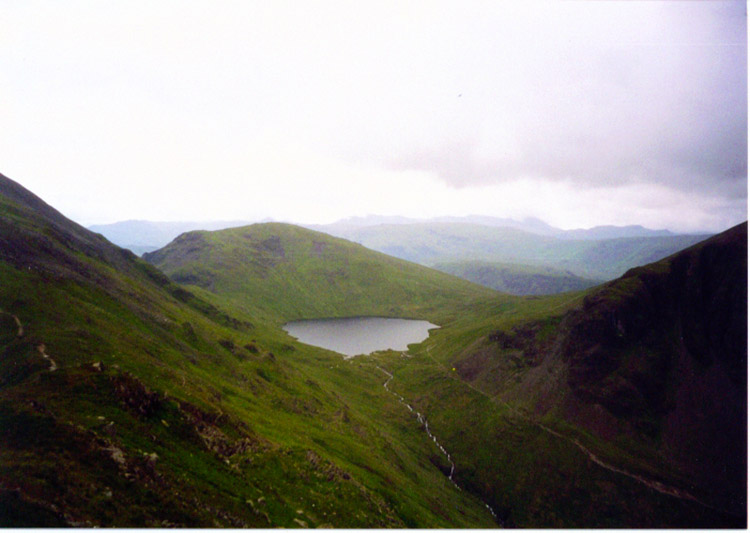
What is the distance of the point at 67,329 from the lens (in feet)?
109

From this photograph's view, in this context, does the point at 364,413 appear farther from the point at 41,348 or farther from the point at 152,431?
the point at 41,348

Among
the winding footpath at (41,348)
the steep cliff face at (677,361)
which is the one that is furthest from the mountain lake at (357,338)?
the winding footpath at (41,348)

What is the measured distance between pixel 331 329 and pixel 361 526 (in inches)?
6824

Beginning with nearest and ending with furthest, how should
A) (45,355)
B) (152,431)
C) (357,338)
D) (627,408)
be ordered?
(152,431) → (45,355) → (627,408) → (357,338)

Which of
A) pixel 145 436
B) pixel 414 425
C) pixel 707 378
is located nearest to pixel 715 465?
pixel 707 378

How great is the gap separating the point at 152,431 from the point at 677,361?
321 feet

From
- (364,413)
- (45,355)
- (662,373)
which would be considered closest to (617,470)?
(662,373)

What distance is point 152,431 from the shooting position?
22.4m

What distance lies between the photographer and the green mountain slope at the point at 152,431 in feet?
54.3

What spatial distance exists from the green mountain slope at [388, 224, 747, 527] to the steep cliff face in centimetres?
24

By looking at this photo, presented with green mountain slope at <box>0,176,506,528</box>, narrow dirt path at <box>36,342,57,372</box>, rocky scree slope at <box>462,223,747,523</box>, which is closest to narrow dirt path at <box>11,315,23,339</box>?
green mountain slope at <box>0,176,506,528</box>

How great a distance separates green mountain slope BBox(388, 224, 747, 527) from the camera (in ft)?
182

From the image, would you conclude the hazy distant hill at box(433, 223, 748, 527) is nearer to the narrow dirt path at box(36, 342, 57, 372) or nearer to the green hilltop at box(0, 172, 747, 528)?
the green hilltop at box(0, 172, 747, 528)

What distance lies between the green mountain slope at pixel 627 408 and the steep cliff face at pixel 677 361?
24 cm
